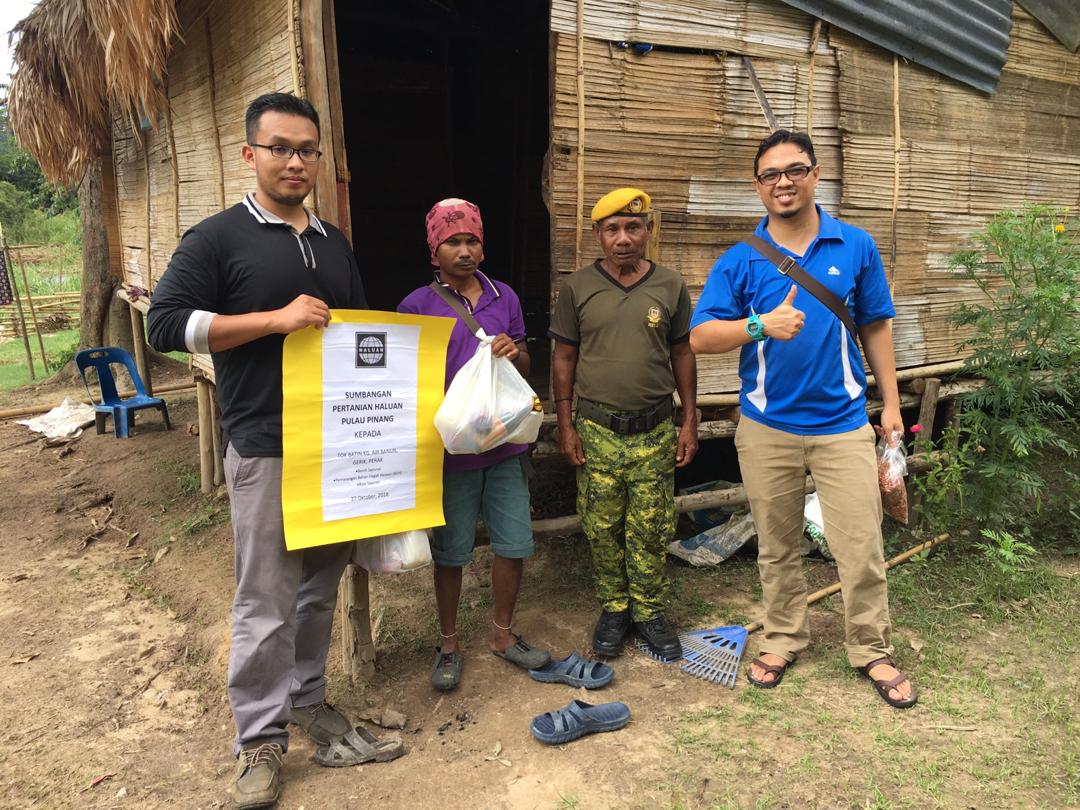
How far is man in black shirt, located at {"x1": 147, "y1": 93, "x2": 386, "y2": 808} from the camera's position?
2137mm

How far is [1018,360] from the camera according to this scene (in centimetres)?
402

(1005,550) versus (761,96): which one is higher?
(761,96)

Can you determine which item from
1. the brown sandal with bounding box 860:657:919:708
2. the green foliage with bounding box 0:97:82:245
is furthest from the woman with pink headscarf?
the green foliage with bounding box 0:97:82:245

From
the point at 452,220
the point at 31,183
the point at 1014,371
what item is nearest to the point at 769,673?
the point at 452,220

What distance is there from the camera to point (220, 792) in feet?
8.30

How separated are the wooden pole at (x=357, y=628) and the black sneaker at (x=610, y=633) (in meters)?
1.00

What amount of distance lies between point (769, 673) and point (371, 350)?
2.06m

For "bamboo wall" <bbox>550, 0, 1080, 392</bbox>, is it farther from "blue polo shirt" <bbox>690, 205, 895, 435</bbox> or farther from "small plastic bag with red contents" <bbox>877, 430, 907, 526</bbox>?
"small plastic bag with red contents" <bbox>877, 430, 907, 526</bbox>

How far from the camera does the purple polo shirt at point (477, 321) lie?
2750 millimetres

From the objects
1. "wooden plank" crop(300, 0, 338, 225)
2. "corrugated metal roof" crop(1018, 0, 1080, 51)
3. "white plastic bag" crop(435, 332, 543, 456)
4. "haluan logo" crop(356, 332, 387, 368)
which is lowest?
"white plastic bag" crop(435, 332, 543, 456)

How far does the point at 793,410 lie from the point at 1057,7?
4.05 meters

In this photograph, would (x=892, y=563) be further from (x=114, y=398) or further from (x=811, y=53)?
(x=114, y=398)

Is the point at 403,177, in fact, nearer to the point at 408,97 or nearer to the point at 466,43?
the point at 408,97

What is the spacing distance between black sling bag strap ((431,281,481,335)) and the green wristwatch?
99 centimetres
